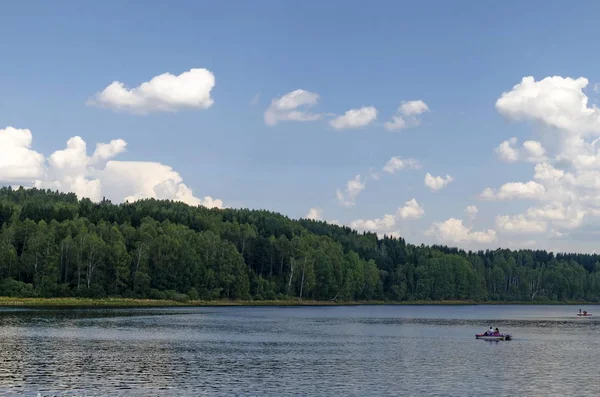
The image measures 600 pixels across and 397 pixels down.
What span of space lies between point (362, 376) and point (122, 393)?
79.5 feet

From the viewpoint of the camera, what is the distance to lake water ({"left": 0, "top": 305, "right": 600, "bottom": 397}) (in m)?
61.6

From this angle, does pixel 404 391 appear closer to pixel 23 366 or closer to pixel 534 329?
pixel 23 366

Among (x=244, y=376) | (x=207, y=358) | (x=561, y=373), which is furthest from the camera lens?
(x=207, y=358)

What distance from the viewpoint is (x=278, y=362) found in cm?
8100

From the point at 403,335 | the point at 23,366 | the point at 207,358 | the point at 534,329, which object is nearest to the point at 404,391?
the point at 207,358

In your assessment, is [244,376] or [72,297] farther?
[72,297]

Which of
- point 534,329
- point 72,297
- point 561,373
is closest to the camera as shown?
point 561,373

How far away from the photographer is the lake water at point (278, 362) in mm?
61625

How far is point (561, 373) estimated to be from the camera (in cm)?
7469

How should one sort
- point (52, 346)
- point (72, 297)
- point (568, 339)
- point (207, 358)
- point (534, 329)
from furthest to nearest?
Answer: point (72, 297), point (534, 329), point (568, 339), point (52, 346), point (207, 358)

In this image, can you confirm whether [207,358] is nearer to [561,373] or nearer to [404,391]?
[404,391]

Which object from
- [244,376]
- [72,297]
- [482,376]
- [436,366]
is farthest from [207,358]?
[72,297]

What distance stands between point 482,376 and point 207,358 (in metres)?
31.5

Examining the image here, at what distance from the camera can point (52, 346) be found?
3541 inches
